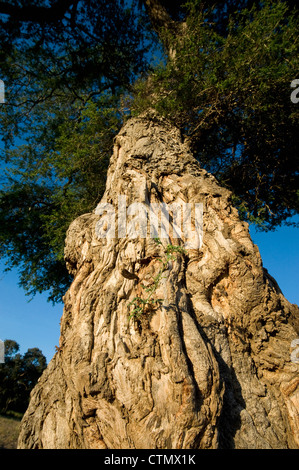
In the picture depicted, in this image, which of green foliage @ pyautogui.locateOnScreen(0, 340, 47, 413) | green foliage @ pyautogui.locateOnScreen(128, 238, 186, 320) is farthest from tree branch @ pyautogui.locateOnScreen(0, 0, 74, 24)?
green foliage @ pyautogui.locateOnScreen(0, 340, 47, 413)

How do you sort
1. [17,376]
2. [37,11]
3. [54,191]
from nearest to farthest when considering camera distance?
[37,11], [54,191], [17,376]

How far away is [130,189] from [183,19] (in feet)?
27.7

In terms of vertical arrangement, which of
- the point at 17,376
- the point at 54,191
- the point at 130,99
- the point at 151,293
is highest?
the point at 130,99

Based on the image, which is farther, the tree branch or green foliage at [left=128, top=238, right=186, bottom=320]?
the tree branch

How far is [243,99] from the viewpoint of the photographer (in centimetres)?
630

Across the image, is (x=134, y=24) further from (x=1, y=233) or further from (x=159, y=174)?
(x=1, y=233)

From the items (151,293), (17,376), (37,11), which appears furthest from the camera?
(17,376)

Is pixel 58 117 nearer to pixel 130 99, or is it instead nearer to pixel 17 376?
pixel 130 99

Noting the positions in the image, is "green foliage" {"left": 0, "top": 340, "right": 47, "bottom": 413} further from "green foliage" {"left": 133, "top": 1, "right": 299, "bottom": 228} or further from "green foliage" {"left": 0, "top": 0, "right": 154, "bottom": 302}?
"green foliage" {"left": 133, "top": 1, "right": 299, "bottom": 228}

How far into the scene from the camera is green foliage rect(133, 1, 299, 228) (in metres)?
5.78

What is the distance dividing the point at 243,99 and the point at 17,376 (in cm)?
1879

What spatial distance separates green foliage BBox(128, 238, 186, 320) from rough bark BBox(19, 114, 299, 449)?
69 mm

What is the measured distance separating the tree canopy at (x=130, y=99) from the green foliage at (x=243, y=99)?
1.1 inches

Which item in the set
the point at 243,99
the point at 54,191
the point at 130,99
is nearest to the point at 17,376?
the point at 54,191
